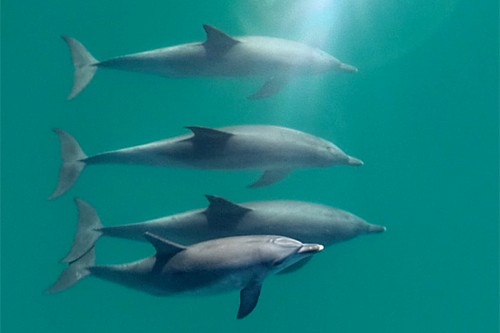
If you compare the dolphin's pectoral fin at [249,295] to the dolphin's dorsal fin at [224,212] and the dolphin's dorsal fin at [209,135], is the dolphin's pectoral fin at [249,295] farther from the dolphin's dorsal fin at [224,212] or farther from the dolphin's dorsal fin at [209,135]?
the dolphin's dorsal fin at [209,135]

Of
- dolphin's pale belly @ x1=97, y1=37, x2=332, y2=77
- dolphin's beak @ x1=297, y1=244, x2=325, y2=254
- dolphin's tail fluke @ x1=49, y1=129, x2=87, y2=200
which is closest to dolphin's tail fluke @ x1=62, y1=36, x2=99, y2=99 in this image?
dolphin's pale belly @ x1=97, y1=37, x2=332, y2=77

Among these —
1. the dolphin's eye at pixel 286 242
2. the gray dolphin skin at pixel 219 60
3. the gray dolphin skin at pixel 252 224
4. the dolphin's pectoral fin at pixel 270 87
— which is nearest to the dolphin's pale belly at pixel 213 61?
the gray dolphin skin at pixel 219 60

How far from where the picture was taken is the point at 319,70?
11.0m

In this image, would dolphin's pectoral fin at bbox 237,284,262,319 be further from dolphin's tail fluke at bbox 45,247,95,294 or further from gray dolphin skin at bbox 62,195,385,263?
dolphin's tail fluke at bbox 45,247,95,294

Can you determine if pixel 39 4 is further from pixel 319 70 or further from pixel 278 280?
pixel 278 280

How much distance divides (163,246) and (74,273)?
2.32m

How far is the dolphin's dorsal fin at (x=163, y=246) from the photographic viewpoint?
6695 mm

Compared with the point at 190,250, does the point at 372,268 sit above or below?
above

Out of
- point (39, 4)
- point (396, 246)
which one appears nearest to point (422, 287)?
point (396, 246)

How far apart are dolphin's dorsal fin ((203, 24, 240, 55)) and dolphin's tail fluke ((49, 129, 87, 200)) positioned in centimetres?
248

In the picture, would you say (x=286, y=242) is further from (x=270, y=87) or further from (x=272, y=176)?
(x=270, y=87)

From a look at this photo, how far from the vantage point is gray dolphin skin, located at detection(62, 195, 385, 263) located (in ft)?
25.3

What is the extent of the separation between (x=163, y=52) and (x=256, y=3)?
5.62 metres

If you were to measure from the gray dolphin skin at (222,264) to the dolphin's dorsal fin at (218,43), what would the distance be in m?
3.63
